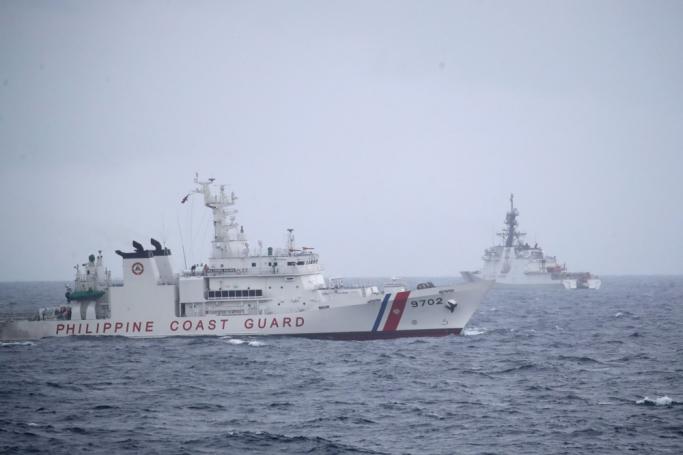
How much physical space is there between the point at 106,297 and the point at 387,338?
15713 millimetres

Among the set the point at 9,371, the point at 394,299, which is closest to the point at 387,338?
the point at 394,299

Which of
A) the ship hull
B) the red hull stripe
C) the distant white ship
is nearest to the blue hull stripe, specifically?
the ship hull

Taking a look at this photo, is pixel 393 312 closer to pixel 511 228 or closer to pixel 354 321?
pixel 354 321

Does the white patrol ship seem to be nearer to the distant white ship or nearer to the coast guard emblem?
the coast guard emblem

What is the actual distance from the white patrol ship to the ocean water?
86cm

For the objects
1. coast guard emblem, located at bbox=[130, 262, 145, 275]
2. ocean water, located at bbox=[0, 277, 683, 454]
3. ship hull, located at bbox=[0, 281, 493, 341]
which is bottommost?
ocean water, located at bbox=[0, 277, 683, 454]

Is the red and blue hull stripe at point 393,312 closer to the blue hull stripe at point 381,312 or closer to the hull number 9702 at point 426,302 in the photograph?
the blue hull stripe at point 381,312

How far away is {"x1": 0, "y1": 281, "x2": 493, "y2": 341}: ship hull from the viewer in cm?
3884

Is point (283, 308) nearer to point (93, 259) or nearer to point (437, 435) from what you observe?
point (93, 259)

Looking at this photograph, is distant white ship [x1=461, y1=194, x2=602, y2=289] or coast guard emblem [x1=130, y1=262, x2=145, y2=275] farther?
distant white ship [x1=461, y1=194, x2=602, y2=289]

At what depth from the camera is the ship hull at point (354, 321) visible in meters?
38.8

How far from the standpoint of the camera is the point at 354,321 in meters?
38.9

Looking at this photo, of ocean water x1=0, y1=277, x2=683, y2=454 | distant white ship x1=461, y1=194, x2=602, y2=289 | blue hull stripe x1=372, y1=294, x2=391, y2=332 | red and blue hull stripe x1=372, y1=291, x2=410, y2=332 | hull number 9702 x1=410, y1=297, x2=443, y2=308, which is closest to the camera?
ocean water x1=0, y1=277, x2=683, y2=454

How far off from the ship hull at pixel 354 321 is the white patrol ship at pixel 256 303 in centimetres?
5
